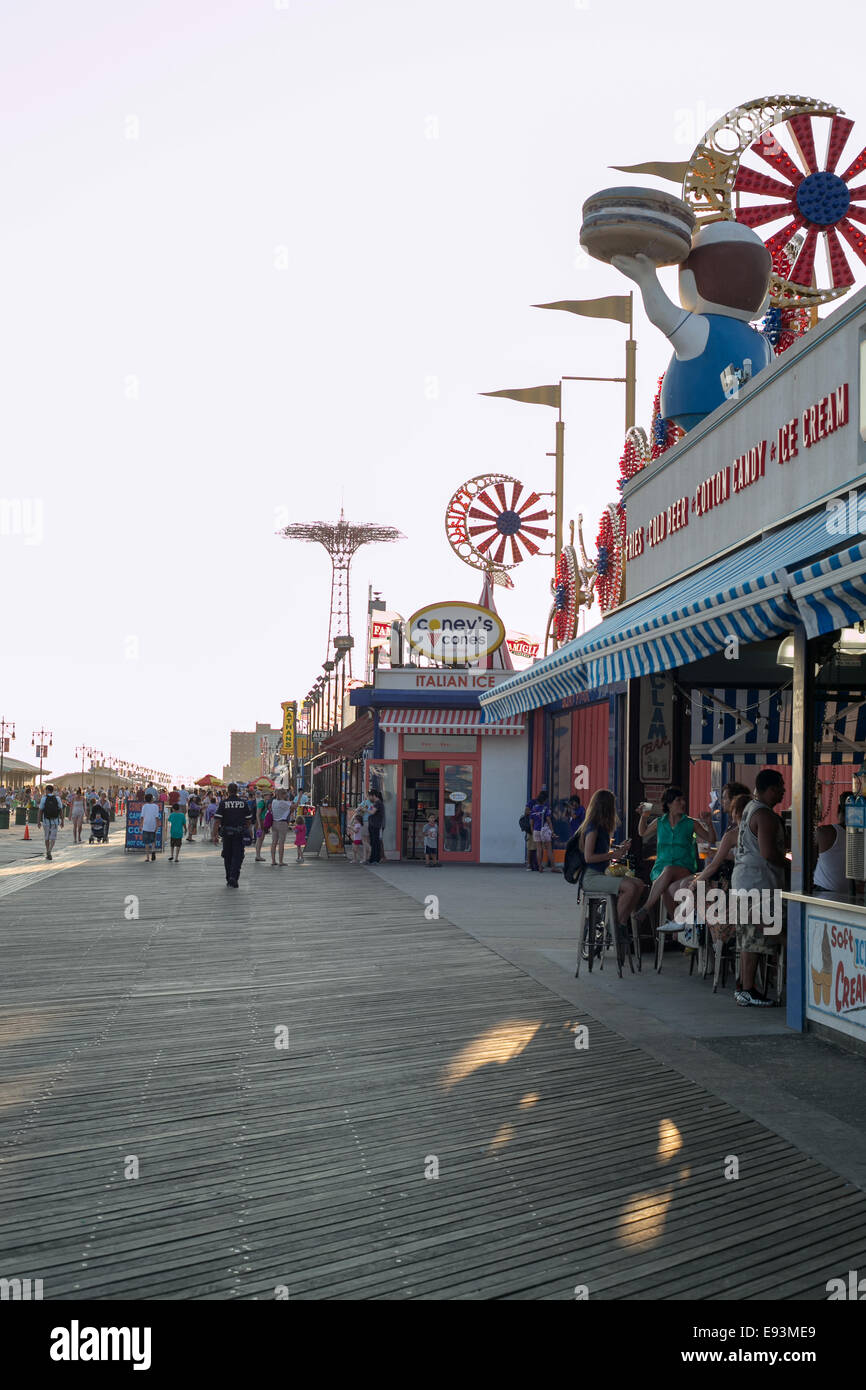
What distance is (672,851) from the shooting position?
11406 mm

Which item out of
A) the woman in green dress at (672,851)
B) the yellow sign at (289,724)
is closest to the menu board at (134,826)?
the woman in green dress at (672,851)

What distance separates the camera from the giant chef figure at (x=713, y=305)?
42.5 ft

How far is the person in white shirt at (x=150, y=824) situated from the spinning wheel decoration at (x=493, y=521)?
1031 cm

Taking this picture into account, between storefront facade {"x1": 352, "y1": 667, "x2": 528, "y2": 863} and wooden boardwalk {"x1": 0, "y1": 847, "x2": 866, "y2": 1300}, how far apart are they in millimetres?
18641

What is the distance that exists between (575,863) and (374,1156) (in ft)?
19.1

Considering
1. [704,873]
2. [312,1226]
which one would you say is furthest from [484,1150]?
[704,873]

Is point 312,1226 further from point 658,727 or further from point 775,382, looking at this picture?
point 658,727

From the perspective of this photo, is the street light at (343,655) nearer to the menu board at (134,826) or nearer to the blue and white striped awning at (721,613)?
the menu board at (134,826)

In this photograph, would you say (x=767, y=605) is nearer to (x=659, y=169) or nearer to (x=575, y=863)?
(x=575, y=863)

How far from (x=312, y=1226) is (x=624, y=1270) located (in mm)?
1154

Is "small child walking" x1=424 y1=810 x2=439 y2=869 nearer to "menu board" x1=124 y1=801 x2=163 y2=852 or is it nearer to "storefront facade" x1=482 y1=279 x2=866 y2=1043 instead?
"menu board" x1=124 y1=801 x2=163 y2=852

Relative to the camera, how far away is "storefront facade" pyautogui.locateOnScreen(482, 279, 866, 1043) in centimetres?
748

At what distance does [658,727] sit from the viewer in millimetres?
12898
